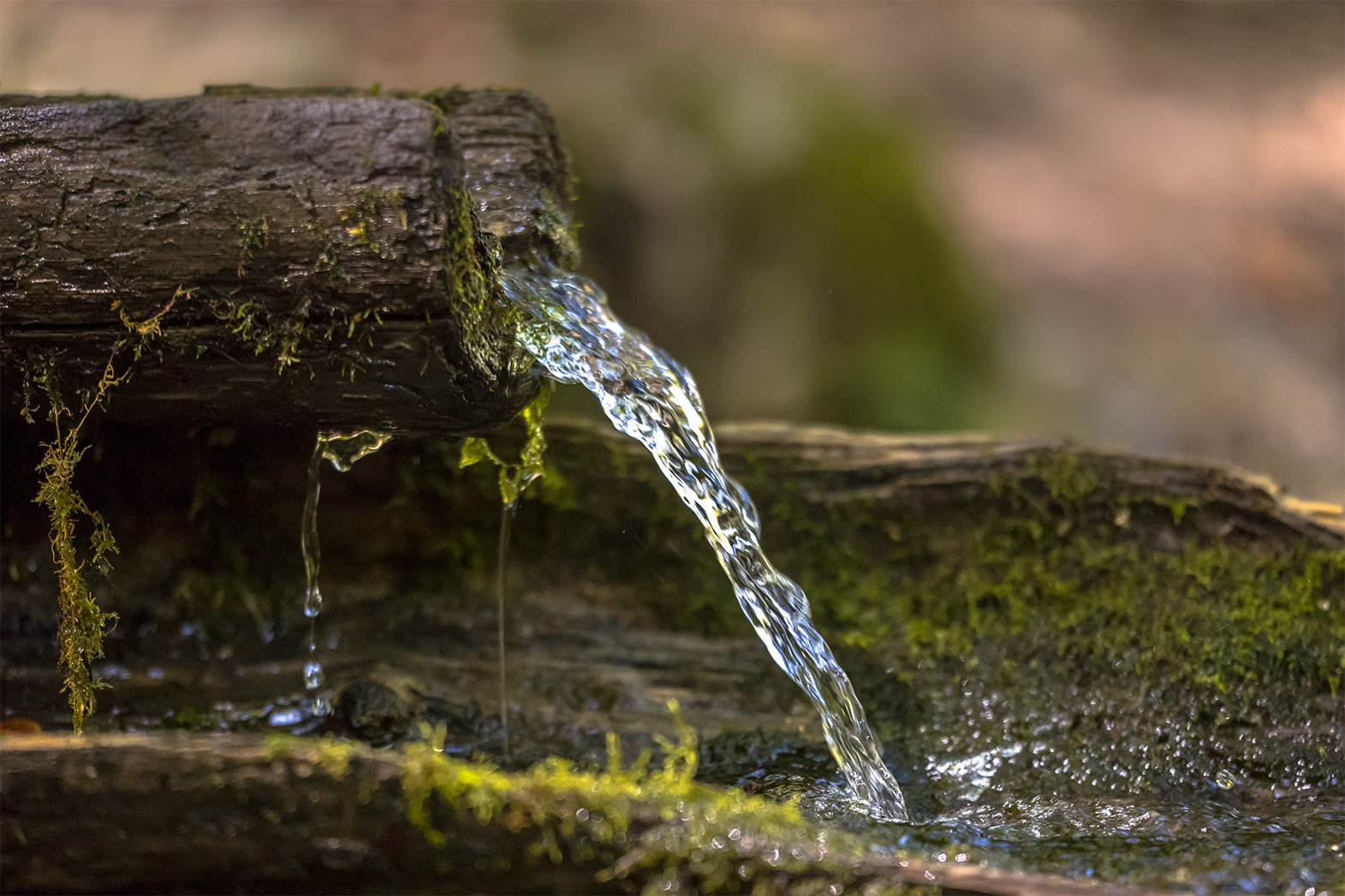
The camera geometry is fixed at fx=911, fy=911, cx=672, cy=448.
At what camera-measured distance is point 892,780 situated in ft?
6.58

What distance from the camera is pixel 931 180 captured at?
5.38 m

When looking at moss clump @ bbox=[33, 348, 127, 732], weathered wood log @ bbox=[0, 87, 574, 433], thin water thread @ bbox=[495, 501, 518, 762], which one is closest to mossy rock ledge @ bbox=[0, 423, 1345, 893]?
thin water thread @ bbox=[495, 501, 518, 762]

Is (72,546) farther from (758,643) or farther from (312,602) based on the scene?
(758,643)

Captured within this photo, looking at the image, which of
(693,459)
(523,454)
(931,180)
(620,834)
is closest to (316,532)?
(523,454)

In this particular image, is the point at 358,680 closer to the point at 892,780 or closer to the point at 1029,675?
the point at 892,780

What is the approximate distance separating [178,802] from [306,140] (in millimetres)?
1029

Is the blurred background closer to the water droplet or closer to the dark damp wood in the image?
the water droplet

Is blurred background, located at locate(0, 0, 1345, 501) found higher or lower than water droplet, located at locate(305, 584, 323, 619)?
higher

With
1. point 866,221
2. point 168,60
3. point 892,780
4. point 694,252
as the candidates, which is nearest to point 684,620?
point 892,780

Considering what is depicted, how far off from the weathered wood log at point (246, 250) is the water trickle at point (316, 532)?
437mm

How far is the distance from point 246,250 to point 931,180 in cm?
465

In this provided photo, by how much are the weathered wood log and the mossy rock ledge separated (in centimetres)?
66

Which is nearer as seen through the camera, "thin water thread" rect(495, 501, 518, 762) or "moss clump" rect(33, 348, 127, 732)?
"moss clump" rect(33, 348, 127, 732)

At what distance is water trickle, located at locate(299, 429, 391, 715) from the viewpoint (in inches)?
82.3
